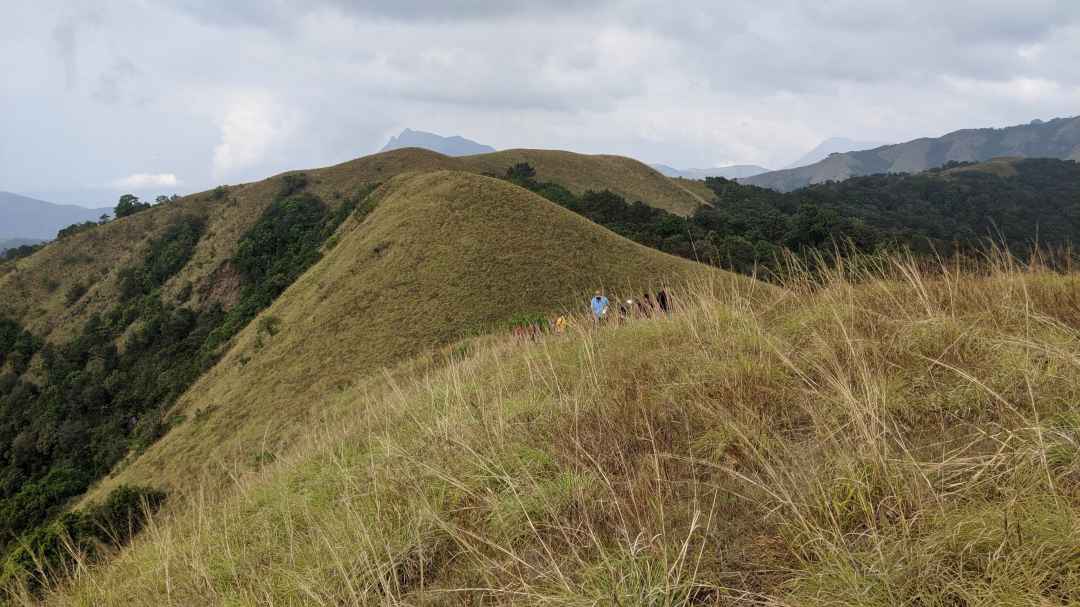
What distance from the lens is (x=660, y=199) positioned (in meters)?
72.0

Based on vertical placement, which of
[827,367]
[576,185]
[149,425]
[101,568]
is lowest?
[149,425]

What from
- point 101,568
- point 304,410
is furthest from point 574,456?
point 304,410

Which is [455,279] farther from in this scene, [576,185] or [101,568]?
[576,185]

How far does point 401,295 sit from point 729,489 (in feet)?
95.5

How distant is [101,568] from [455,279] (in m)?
26.3

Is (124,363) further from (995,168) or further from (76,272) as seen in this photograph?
(995,168)

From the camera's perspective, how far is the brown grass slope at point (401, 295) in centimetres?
2459

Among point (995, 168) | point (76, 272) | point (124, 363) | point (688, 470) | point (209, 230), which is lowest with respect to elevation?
point (124, 363)

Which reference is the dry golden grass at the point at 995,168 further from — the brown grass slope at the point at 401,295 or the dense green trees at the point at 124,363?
the dense green trees at the point at 124,363

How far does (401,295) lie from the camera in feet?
99.6

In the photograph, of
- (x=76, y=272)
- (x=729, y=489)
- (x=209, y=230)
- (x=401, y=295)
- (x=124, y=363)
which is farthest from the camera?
(x=209, y=230)

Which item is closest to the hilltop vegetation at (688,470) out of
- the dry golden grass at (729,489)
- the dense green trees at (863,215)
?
the dry golden grass at (729,489)

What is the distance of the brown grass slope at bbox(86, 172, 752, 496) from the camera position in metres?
24.6

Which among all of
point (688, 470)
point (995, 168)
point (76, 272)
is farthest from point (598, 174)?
point (995, 168)
